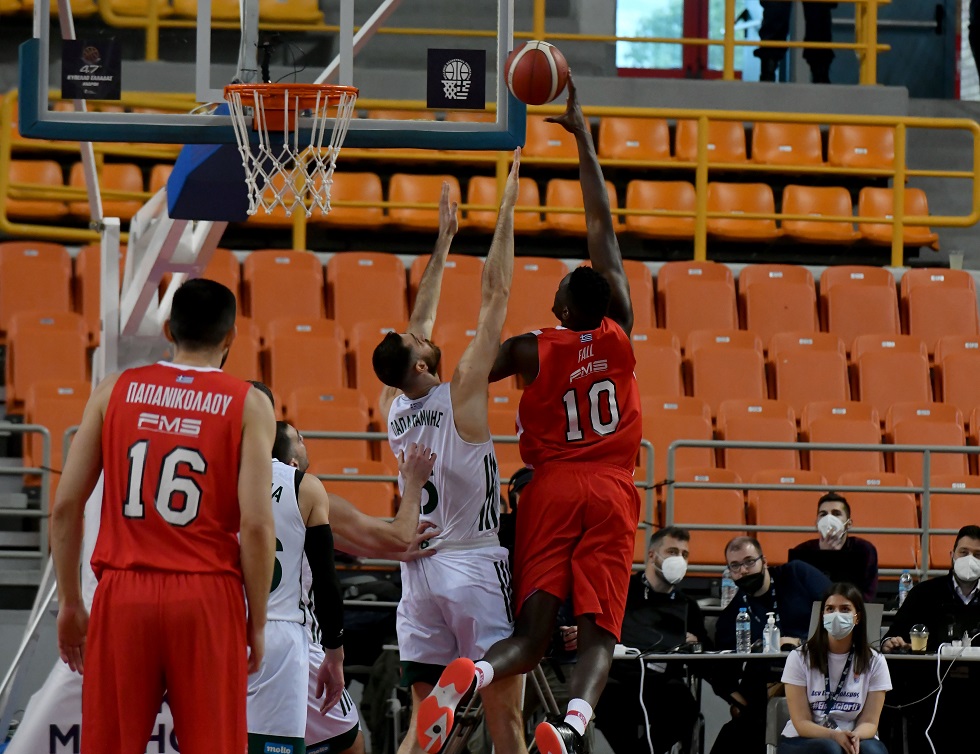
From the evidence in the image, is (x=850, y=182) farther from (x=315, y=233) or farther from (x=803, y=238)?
(x=315, y=233)

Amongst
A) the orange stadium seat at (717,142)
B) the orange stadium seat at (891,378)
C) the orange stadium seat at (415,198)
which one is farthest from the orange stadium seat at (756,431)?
the orange stadium seat at (717,142)

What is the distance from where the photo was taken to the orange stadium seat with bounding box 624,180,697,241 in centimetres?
1476

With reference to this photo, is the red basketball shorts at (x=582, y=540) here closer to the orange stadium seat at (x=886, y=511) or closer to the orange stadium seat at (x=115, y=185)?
the orange stadium seat at (x=886, y=511)

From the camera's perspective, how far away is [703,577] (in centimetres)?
1045

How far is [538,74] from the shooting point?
6.53m

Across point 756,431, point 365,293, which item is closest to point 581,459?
point 756,431

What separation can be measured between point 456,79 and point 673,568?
11.3 ft

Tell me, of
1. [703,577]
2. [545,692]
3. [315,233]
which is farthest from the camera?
[315,233]

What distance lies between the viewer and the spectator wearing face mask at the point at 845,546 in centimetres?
970

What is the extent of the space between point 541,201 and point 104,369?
309 inches

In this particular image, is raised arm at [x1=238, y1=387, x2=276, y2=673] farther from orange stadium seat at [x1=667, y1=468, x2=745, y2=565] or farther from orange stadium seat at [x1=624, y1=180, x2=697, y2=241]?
orange stadium seat at [x1=624, y1=180, x2=697, y2=241]

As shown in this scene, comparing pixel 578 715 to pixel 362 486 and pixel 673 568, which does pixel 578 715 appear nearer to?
pixel 673 568

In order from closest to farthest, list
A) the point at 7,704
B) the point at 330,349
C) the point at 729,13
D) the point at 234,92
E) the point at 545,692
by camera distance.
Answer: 1. the point at 234,92
2. the point at 545,692
3. the point at 7,704
4. the point at 330,349
5. the point at 729,13

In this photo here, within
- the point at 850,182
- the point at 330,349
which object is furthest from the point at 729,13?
the point at 330,349
